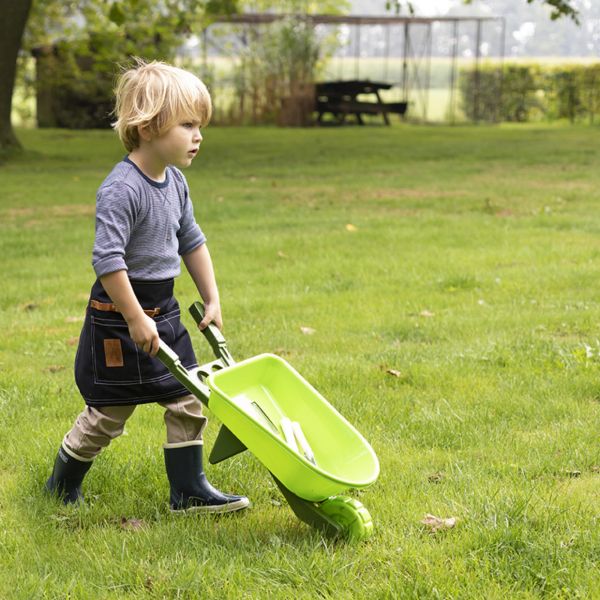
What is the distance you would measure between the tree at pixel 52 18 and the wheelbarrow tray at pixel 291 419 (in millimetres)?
11878

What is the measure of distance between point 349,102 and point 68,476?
24993mm

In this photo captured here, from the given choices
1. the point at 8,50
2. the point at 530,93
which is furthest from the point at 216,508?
the point at 530,93

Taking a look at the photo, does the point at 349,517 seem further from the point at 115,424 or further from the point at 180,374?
the point at 115,424

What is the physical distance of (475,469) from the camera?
3406mm

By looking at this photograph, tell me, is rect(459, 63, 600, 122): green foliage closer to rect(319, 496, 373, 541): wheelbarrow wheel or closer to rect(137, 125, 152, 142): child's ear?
rect(137, 125, 152, 142): child's ear

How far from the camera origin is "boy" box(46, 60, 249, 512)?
2934mm

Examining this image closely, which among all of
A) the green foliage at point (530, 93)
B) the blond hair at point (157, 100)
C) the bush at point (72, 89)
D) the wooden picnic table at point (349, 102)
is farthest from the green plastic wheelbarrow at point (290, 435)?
the green foliage at point (530, 93)

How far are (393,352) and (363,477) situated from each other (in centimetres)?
212

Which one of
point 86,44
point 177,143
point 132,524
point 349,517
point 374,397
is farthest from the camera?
point 86,44

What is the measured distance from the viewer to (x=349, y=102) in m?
27.4

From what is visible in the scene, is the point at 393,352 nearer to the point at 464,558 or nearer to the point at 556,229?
the point at 464,558

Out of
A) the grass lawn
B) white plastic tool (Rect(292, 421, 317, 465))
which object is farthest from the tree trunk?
white plastic tool (Rect(292, 421, 317, 465))

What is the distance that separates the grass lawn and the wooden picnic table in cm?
1640

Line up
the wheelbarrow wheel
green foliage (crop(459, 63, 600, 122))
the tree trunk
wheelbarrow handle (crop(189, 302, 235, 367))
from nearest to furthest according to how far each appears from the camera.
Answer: the wheelbarrow wheel, wheelbarrow handle (crop(189, 302, 235, 367)), the tree trunk, green foliage (crop(459, 63, 600, 122))
